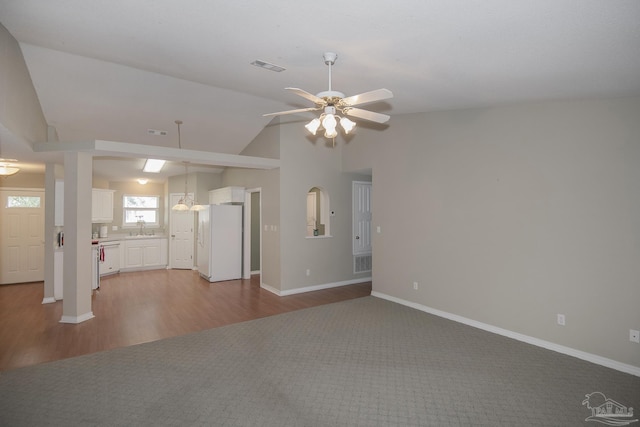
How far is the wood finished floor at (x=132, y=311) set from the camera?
3666mm

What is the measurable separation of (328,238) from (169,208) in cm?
484

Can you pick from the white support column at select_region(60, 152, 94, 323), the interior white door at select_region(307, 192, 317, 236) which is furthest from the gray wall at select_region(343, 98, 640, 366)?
the white support column at select_region(60, 152, 94, 323)

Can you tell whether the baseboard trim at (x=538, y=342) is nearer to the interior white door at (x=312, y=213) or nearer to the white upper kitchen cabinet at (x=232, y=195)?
the interior white door at (x=312, y=213)

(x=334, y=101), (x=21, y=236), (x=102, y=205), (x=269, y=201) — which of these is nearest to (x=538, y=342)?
(x=334, y=101)

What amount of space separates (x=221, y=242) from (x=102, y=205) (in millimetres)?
3309

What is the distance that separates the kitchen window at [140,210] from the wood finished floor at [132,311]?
2062mm

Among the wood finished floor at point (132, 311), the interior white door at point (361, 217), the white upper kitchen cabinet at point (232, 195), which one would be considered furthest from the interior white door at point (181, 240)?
the interior white door at point (361, 217)

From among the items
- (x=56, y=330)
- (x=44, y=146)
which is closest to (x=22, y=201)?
(x=44, y=146)

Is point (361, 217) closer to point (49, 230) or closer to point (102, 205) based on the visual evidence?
point (49, 230)

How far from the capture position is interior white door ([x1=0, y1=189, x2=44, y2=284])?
6.67 metres

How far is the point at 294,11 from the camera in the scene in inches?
86.7

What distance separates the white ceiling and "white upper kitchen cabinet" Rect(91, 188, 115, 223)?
3.38 metres

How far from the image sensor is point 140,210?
9.07 m

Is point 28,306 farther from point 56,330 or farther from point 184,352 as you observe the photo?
point 184,352
